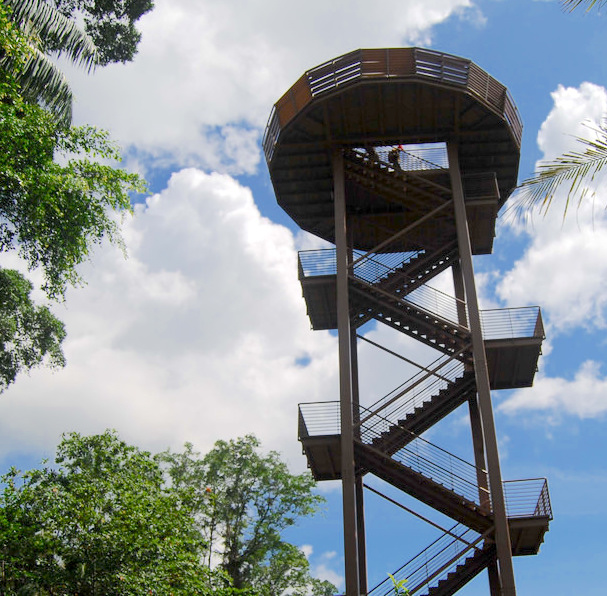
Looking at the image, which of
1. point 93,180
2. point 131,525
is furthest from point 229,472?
point 93,180

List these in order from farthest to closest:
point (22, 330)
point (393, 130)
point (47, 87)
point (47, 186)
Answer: point (22, 330) < point (47, 87) < point (393, 130) < point (47, 186)

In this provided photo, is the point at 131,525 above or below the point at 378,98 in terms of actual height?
below

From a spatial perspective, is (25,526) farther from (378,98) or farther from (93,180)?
(378,98)

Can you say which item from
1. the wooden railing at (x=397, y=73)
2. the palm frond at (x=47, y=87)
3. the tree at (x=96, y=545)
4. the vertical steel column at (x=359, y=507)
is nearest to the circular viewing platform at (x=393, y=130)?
the wooden railing at (x=397, y=73)

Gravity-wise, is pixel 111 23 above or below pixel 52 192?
above

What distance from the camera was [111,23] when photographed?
25.3m

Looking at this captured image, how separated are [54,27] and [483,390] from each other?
17.6 metres

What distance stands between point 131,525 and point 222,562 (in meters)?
16.5

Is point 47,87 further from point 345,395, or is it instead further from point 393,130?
point 345,395

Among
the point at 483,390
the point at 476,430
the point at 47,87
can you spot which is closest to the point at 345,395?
the point at 483,390

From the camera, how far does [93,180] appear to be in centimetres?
1684

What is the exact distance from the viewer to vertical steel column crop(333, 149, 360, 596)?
1742 cm

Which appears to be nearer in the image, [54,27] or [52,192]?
[52,192]

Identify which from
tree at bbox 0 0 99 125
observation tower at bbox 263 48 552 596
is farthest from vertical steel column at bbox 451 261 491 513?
tree at bbox 0 0 99 125
